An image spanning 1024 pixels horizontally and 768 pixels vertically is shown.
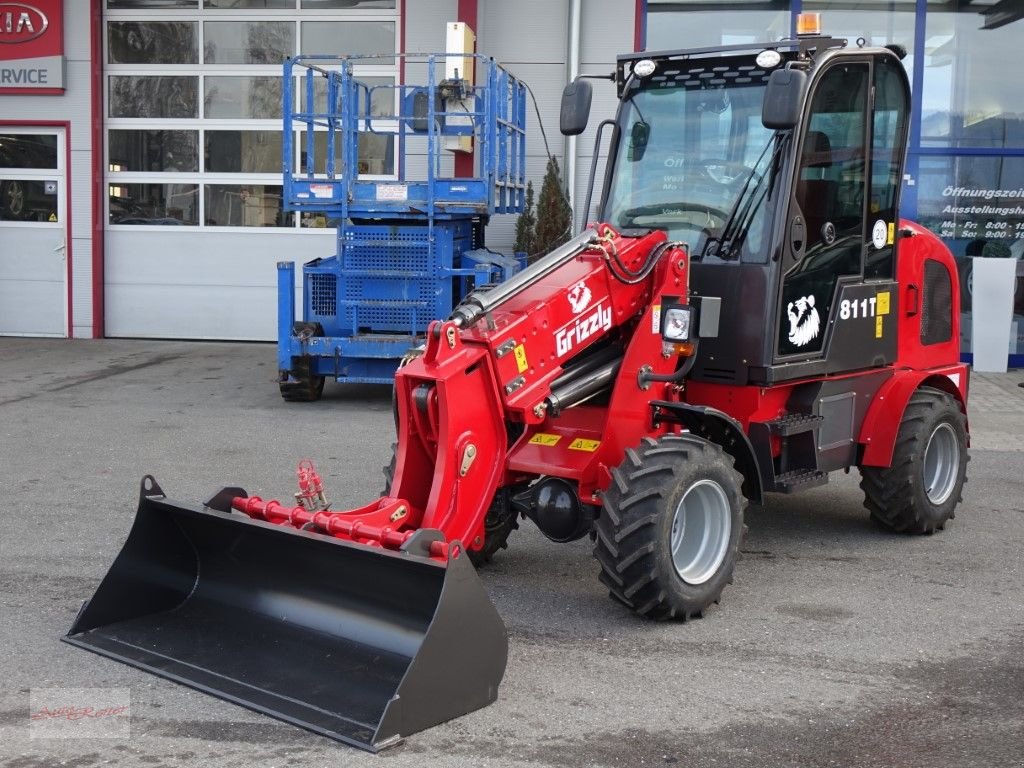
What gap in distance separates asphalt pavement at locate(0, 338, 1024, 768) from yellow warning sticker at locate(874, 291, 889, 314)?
128 cm

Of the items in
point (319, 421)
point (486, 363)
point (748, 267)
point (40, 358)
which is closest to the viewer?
point (486, 363)

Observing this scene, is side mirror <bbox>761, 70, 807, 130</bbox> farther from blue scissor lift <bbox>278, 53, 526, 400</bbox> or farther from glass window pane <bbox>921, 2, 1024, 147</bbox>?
glass window pane <bbox>921, 2, 1024, 147</bbox>

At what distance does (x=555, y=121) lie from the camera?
52.1 ft

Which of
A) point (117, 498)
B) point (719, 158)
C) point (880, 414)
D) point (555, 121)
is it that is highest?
point (555, 121)

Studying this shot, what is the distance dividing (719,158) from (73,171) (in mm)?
12041

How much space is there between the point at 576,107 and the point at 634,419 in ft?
5.36

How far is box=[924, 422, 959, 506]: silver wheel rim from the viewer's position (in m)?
7.50

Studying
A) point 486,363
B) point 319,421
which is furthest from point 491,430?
point 319,421

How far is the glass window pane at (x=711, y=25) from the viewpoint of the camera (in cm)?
1516

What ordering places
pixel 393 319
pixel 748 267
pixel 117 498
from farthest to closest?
pixel 393 319 → pixel 117 498 → pixel 748 267

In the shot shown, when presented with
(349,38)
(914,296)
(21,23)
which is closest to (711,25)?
(349,38)

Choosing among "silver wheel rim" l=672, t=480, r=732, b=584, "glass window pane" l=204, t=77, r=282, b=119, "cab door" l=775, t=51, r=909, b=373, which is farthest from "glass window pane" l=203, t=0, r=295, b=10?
"silver wheel rim" l=672, t=480, r=732, b=584

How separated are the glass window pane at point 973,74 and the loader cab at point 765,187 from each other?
8.57 m

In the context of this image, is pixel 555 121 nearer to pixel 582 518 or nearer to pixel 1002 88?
pixel 1002 88
